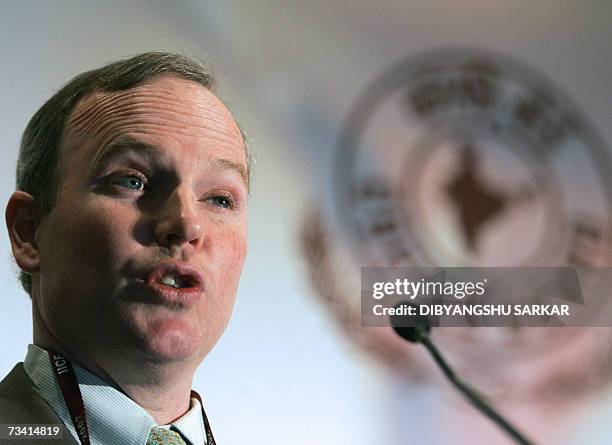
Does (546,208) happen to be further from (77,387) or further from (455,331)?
(77,387)

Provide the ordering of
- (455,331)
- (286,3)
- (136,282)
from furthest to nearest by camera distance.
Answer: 1. (286,3)
2. (455,331)
3. (136,282)

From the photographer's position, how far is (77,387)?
82 centimetres

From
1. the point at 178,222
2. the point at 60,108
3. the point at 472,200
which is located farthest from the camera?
the point at 472,200

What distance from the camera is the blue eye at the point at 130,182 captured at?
0.83 metres

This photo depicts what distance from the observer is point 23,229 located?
0.89 meters

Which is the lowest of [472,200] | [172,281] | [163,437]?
[163,437]

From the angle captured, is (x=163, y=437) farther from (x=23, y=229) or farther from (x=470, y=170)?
(x=470, y=170)

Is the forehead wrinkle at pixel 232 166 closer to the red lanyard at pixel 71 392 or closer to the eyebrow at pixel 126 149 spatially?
the eyebrow at pixel 126 149

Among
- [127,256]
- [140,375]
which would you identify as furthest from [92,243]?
[140,375]

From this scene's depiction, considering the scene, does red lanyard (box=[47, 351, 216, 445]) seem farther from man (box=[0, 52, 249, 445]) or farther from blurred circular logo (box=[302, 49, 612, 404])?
blurred circular logo (box=[302, 49, 612, 404])

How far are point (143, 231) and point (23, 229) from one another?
17cm

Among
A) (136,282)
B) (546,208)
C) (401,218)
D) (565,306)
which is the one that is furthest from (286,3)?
(136,282)

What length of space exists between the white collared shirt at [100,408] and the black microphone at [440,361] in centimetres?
28

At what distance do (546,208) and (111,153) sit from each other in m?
0.88
